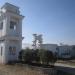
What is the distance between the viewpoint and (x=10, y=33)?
74.1 ft

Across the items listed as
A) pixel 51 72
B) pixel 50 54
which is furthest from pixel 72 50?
pixel 51 72

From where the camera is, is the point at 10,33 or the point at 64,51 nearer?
the point at 10,33

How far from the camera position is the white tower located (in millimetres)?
22000

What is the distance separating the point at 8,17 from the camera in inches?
878

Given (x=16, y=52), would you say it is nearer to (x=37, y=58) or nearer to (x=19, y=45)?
(x=19, y=45)

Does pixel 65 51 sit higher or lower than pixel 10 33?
lower

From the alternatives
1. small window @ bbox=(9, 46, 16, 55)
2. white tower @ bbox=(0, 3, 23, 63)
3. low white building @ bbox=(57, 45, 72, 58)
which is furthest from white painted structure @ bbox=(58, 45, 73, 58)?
small window @ bbox=(9, 46, 16, 55)

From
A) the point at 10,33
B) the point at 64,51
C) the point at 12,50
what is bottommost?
the point at 64,51

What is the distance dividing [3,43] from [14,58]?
2.52 m

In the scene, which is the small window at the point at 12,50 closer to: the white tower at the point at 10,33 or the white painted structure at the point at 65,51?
the white tower at the point at 10,33

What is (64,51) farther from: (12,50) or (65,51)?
(12,50)

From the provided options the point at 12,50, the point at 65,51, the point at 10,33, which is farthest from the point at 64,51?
the point at 10,33

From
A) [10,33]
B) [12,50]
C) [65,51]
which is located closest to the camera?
[10,33]

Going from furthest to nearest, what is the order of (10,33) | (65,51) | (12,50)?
(65,51)
(12,50)
(10,33)
